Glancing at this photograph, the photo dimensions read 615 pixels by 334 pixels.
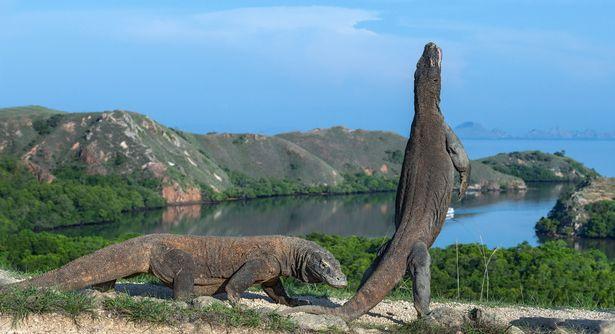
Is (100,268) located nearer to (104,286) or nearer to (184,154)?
(104,286)

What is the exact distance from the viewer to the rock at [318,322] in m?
10.2

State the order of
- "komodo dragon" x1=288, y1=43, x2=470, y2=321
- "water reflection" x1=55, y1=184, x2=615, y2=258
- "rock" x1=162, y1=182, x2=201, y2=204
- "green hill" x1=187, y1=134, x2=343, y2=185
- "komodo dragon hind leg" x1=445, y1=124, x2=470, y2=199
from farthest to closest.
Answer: "green hill" x1=187, y1=134, x2=343, y2=185 < "rock" x1=162, y1=182, x2=201, y2=204 < "water reflection" x1=55, y1=184, x2=615, y2=258 < "komodo dragon hind leg" x1=445, y1=124, x2=470, y2=199 < "komodo dragon" x1=288, y1=43, x2=470, y2=321

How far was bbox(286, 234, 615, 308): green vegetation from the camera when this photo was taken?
816 inches

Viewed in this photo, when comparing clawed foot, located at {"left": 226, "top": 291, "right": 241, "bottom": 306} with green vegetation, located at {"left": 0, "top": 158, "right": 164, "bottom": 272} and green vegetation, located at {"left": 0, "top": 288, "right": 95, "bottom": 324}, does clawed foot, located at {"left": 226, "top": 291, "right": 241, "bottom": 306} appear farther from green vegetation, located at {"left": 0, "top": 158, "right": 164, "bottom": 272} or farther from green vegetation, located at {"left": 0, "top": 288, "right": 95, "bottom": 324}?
green vegetation, located at {"left": 0, "top": 158, "right": 164, "bottom": 272}

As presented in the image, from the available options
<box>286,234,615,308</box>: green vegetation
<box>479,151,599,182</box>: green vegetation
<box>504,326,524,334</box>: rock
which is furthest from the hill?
<box>479,151,599,182</box>: green vegetation

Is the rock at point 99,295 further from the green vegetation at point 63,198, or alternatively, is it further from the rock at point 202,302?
the green vegetation at point 63,198

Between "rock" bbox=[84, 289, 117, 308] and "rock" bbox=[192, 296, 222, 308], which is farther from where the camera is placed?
"rock" bbox=[192, 296, 222, 308]

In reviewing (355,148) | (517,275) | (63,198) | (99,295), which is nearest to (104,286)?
(99,295)

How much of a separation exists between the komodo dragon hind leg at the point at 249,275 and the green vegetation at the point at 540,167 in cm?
13045

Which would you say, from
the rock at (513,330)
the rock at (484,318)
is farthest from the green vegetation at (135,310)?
the rock at (513,330)

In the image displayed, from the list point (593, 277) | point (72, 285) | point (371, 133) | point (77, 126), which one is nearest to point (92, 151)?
point (77, 126)

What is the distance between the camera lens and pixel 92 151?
9612cm

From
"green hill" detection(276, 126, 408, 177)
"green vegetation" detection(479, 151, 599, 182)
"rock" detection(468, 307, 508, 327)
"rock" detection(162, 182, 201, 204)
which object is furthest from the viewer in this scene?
"green vegetation" detection(479, 151, 599, 182)

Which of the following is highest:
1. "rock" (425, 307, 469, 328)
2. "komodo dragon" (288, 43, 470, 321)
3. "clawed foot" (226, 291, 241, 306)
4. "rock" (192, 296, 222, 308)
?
"komodo dragon" (288, 43, 470, 321)
